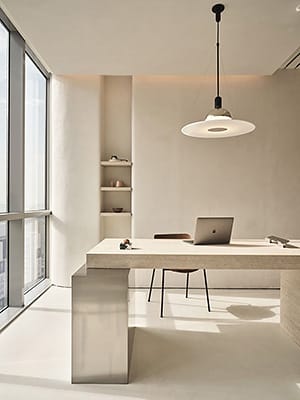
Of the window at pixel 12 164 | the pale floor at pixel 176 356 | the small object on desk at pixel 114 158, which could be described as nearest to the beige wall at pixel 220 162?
the small object on desk at pixel 114 158

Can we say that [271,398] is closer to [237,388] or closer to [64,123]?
[237,388]

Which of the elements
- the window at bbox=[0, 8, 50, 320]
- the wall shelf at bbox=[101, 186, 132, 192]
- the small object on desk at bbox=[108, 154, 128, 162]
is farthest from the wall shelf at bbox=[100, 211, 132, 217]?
the window at bbox=[0, 8, 50, 320]

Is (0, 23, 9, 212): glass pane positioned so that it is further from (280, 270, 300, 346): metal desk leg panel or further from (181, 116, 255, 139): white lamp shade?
(280, 270, 300, 346): metal desk leg panel

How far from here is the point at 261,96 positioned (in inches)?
200

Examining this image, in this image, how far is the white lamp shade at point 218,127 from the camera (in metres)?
2.97

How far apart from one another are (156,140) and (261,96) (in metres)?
1.47

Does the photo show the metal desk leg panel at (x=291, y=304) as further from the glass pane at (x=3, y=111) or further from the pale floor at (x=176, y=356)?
the glass pane at (x=3, y=111)

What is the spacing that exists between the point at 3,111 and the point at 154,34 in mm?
1652

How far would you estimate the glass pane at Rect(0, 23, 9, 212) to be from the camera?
3834 millimetres

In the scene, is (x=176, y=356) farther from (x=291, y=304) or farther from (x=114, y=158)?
(x=114, y=158)

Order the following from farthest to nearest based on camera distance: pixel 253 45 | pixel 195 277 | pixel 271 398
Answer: pixel 195 277 → pixel 253 45 → pixel 271 398

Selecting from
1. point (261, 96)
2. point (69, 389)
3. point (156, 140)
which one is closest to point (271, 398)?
point (69, 389)

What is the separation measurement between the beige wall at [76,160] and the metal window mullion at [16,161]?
3.49 ft

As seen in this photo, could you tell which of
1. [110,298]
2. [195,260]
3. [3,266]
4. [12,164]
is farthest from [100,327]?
[12,164]
